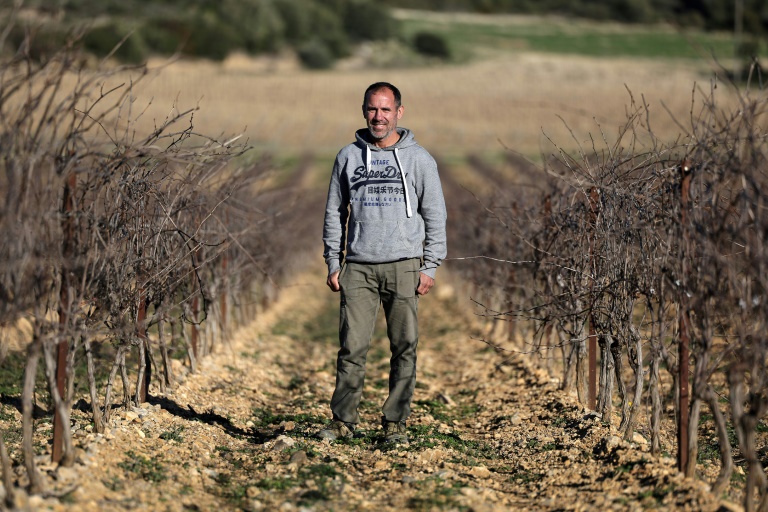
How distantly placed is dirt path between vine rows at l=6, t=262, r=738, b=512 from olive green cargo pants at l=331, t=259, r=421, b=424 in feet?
0.88

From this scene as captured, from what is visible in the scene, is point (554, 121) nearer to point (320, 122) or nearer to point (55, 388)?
point (320, 122)

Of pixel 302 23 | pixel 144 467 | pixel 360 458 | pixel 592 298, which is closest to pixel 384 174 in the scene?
pixel 592 298

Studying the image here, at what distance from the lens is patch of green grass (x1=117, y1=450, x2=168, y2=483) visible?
4879mm

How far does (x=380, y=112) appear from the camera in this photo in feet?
18.0

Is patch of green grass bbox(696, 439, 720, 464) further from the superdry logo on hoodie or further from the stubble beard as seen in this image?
the stubble beard

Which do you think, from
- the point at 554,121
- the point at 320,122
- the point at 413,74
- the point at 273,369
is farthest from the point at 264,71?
the point at 273,369

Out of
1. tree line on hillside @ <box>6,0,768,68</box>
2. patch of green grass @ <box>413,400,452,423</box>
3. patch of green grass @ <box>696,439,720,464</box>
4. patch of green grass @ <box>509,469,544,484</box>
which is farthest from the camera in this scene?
tree line on hillside @ <box>6,0,768,68</box>

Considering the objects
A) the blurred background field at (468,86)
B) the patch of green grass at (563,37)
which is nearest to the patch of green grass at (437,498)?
the blurred background field at (468,86)

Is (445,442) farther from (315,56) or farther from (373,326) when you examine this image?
(315,56)

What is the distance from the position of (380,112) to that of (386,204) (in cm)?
50

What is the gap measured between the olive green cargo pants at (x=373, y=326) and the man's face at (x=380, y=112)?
728mm

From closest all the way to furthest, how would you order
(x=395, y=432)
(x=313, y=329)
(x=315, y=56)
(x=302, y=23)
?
1. (x=395, y=432)
2. (x=313, y=329)
3. (x=315, y=56)
4. (x=302, y=23)

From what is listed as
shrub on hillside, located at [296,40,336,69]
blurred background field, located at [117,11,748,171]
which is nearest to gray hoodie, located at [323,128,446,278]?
blurred background field, located at [117,11,748,171]

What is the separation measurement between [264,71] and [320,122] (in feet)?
47.9
